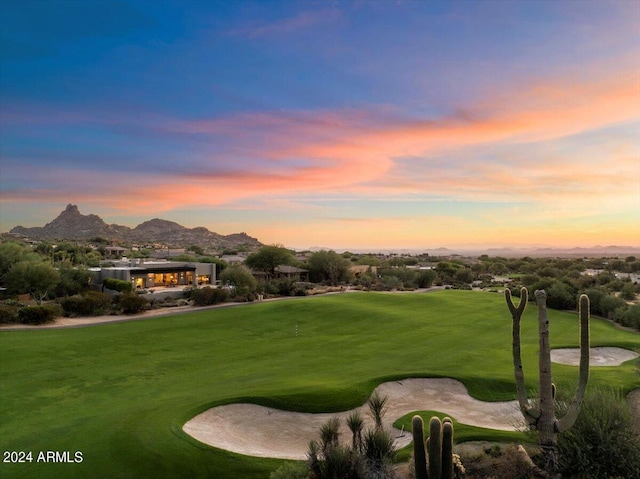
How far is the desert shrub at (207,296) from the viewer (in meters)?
43.5

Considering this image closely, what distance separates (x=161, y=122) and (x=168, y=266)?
27652 mm

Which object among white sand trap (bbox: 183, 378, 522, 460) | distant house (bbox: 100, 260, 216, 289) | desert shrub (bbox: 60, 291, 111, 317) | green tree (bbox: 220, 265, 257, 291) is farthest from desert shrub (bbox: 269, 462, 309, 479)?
distant house (bbox: 100, 260, 216, 289)

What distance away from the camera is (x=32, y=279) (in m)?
43.4

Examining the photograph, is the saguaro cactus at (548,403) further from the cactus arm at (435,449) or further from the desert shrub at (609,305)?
the desert shrub at (609,305)

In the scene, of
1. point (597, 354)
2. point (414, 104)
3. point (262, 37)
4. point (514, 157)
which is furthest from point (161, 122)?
point (597, 354)

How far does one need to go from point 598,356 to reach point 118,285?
48.4 m

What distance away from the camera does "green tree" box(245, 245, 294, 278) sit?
75500mm

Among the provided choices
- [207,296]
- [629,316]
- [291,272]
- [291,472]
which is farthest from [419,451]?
[291,272]

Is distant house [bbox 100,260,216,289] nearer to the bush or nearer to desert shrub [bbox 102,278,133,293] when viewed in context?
desert shrub [bbox 102,278,133,293]

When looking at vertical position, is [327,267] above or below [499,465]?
above

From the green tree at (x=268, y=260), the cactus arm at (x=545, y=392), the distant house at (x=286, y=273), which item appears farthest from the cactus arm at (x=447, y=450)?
the green tree at (x=268, y=260)

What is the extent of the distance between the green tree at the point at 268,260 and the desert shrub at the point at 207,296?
2918 cm

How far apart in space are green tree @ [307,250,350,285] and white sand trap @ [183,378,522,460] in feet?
186

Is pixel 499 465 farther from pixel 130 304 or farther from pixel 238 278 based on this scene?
pixel 238 278
